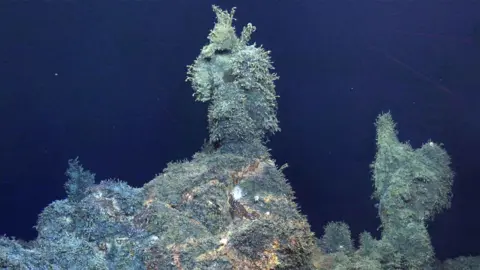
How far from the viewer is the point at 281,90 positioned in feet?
20.8

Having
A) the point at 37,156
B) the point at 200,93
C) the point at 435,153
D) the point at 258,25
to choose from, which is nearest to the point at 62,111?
the point at 37,156

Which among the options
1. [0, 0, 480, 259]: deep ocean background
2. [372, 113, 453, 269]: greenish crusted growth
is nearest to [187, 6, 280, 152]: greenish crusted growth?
[0, 0, 480, 259]: deep ocean background

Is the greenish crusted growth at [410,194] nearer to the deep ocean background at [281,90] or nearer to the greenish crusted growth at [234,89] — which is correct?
the deep ocean background at [281,90]

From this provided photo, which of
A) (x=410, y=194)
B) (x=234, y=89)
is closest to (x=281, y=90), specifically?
(x=234, y=89)

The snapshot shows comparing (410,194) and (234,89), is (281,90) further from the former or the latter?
(410,194)

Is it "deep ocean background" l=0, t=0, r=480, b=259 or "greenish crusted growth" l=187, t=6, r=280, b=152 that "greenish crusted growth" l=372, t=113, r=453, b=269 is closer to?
"deep ocean background" l=0, t=0, r=480, b=259

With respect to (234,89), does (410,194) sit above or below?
below

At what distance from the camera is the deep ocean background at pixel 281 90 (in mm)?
5887

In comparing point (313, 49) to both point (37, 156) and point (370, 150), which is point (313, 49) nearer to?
point (370, 150)

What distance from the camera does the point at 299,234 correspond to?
3184mm

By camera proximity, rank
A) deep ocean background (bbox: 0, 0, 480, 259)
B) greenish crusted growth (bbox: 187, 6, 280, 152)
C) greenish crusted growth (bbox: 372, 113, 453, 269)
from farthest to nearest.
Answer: deep ocean background (bbox: 0, 0, 480, 259) < greenish crusted growth (bbox: 187, 6, 280, 152) < greenish crusted growth (bbox: 372, 113, 453, 269)

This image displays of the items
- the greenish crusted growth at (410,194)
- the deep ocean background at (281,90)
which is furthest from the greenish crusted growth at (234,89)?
the greenish crusted growth at (410,194)

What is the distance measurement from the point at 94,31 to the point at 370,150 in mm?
4456

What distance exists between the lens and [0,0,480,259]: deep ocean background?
19.3ft
